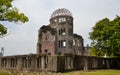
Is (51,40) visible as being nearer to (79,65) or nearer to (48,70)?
(79,65)

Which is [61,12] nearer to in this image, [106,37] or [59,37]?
[59,37]

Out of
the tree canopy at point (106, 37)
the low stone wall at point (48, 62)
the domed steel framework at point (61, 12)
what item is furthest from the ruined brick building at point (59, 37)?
the low stone wall at point (48, 62)

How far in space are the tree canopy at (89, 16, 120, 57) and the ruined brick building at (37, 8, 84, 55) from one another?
2099 centimetres

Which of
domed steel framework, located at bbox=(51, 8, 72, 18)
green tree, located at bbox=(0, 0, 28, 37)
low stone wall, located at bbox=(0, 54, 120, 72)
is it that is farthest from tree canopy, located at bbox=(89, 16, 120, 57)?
domed steel framework, located at bbox=(51, 8, 72, 18)

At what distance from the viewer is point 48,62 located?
21.1m

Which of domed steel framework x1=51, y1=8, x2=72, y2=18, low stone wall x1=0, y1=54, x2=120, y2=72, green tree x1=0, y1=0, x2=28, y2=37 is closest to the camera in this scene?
green tree x1=0, y1=0, x2=28, y2=37

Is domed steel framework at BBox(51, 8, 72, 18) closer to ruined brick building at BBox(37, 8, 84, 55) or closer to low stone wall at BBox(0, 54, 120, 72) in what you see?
ruined brick building at BBox(37, 8, 84, 55)

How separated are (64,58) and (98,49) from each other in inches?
703

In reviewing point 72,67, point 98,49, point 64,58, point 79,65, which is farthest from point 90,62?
point 98,49

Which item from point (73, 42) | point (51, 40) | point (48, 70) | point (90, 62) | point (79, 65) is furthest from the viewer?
point (73, 42)

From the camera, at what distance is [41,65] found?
21938 mm

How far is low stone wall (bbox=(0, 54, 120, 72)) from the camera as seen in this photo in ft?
68.7

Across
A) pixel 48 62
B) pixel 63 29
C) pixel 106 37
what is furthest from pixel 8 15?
pixel 63 29

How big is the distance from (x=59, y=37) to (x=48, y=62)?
43.7m
